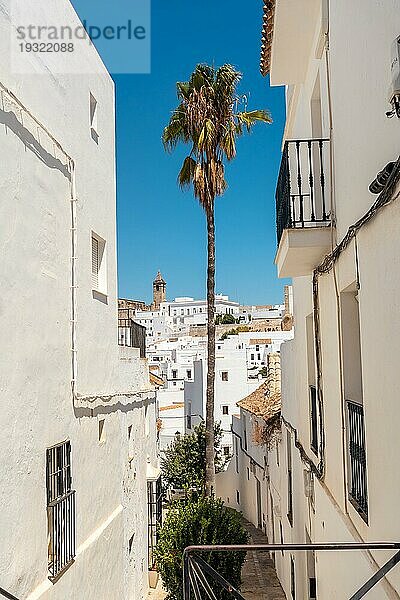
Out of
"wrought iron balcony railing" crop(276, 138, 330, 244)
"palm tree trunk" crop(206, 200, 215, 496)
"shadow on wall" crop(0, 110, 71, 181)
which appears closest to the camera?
"shadow on wall" crop(0, 110, 71, 181)

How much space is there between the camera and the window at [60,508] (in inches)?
331

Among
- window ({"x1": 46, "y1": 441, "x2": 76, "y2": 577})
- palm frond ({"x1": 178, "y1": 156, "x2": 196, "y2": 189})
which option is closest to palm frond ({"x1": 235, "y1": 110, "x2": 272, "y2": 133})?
palm frond ({"x1": 178, "y1": 156, "x2": 196, "y2": 189})

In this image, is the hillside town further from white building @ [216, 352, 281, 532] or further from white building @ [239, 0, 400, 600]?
white building @ [216, 352, 281, 532]

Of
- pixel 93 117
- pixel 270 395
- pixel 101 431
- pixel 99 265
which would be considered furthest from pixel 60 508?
pixel 270 395

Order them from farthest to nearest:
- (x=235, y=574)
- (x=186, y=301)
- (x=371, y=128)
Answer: (x=186, y=301) < (x=235, y=574) < (x=371, y=128)

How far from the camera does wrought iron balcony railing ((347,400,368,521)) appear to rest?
20.7 feet

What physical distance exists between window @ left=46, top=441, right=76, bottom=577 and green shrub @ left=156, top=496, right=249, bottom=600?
6249 mm

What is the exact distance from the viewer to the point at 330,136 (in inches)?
305

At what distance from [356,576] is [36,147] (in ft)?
17.8

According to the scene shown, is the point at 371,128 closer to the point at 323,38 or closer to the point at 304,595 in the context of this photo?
the point at 323,38

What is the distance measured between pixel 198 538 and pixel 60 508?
7885mm

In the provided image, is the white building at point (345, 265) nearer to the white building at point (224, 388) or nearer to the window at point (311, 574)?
the window at point (311, 574)

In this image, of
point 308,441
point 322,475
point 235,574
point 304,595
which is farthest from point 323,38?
point 235,574

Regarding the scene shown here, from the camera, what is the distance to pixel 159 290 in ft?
497
